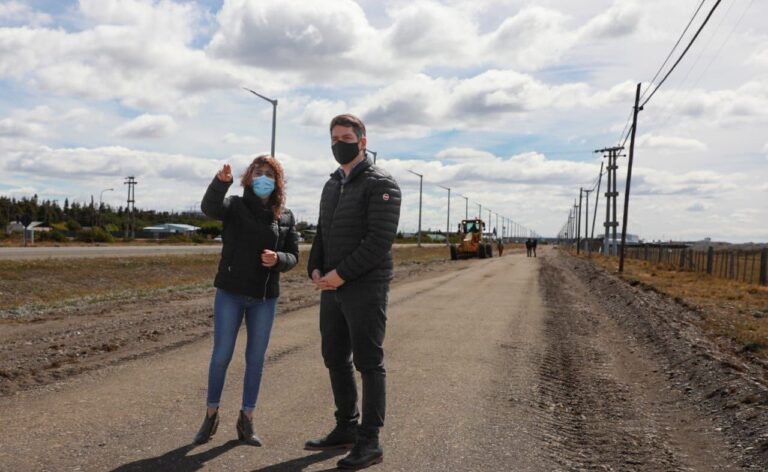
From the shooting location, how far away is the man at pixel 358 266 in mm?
4258

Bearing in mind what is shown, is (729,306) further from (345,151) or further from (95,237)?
(95,237)

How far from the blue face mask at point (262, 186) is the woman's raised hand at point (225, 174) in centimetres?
19

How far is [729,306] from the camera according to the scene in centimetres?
1675

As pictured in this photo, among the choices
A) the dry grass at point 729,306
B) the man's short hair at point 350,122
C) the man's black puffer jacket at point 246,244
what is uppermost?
the man's short hair at point 350,122

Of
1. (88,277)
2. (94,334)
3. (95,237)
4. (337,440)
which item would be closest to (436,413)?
(337,440)

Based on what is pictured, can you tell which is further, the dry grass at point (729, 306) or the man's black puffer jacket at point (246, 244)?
the dry grass at point (729, 306)

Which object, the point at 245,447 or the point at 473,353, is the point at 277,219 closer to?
the point at 245,447

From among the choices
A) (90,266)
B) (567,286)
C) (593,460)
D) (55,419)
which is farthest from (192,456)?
(90,266)

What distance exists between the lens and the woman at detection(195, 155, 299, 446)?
4691 mm

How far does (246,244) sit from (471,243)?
42.9 metres

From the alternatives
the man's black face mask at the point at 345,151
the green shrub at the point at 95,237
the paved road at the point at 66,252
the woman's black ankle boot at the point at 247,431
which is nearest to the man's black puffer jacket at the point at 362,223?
Result: the man's black face mask at the point at 345,151

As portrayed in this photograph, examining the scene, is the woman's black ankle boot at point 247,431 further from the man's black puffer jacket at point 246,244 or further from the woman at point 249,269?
the man's black puffer jacket at point 246,244

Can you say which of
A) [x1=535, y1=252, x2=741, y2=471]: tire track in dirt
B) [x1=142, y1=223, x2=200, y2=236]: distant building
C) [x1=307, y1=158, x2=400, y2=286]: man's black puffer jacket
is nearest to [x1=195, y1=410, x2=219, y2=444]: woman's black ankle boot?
[x1=307, y1=158, x2=400, y2=286]: man's black puffer jacket

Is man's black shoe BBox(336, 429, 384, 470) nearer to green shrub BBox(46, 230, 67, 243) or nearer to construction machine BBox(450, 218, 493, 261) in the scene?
construction machine BBox(450, 218, 493, 261)
